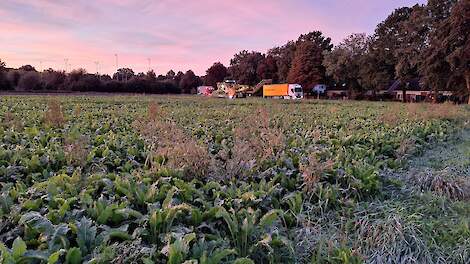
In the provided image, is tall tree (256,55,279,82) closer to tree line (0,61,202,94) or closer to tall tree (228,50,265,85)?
tall tree (228,50,265,85)

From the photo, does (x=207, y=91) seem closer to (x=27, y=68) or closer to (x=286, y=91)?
(x=286, y=91)

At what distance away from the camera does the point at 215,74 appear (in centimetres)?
10100

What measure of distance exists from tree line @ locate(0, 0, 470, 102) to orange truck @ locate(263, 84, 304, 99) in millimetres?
5362

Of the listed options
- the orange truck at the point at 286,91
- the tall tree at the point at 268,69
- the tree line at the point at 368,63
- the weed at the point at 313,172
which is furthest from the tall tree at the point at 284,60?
the weed at the point at 313,172

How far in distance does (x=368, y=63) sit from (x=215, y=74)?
54706 millimetres

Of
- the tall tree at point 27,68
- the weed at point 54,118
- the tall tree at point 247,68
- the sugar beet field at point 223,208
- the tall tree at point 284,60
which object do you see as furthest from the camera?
the tall tree at point 247,68

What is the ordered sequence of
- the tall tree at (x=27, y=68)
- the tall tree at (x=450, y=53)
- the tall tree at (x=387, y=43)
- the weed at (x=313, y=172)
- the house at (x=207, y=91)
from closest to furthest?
the weed at (x=313, y=172), the tall tree at (x=450, y=53), the tall tree at (x=387, y=43), the house at (x=207, y=91), the tall tree at (x=27, y=68)

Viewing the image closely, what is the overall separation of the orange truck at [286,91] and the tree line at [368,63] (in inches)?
211

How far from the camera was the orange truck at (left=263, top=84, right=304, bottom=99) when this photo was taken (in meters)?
55.2

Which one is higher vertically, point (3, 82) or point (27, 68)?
point (27, 68)

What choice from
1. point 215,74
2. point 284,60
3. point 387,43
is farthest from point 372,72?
point 215,74

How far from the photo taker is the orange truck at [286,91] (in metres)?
55.2

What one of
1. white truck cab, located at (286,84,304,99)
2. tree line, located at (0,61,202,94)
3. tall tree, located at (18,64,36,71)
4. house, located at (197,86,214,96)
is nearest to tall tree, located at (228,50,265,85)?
house, located at (197,86,214,96)

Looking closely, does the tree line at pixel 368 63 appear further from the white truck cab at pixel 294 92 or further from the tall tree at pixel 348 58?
the white truck cab at pixel 294 92
